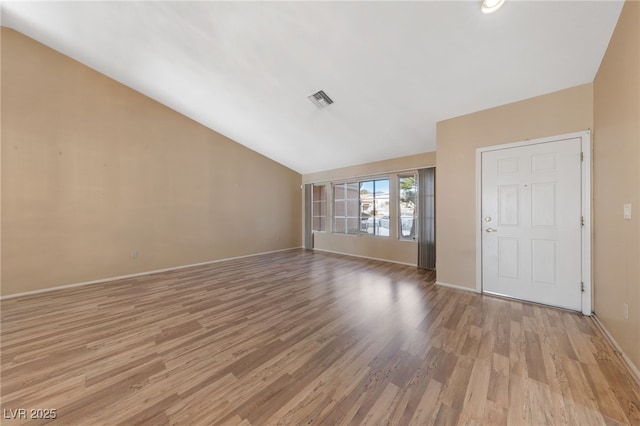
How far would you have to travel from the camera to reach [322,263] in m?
5.26

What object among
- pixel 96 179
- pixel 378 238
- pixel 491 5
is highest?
pixel 491 5

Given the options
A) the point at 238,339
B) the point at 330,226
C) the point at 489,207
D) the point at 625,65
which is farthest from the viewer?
the point at 330,226

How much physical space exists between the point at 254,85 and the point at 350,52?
5.47ft

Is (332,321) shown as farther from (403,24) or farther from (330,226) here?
(330,226)

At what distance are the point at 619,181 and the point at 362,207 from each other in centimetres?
437

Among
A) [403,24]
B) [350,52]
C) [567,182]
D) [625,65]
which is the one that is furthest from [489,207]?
[350,52]

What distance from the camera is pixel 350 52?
259 centimetres

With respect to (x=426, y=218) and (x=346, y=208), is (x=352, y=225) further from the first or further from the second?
(x=426, y=218)

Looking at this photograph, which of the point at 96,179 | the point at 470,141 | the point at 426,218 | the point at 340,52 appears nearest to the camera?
the point at 340,52

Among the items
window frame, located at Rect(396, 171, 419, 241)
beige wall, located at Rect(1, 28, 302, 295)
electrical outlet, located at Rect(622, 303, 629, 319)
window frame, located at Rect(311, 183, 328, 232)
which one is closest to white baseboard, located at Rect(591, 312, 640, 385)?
electrical outlet, located at Rect(622, 303, 629, 319)

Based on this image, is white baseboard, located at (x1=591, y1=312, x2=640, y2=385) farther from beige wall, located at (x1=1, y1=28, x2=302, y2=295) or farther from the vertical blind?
beige wall, located at (x1=1, y1=28, x2=302, y2=295)

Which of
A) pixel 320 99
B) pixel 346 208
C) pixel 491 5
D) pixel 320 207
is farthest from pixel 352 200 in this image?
pixel 491 5

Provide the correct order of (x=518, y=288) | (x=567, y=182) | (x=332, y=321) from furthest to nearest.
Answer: (x=518, y=288), (x=567, y=182), (x=332, y=321)

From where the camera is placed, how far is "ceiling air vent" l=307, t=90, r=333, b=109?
3.44 m
